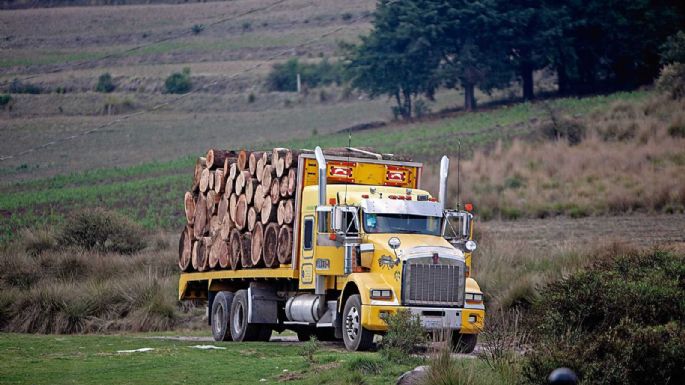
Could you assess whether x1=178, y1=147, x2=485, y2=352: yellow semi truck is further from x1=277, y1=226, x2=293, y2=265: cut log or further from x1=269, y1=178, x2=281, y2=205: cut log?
x1=269, y1=178, x2=281, y2=205: cut log

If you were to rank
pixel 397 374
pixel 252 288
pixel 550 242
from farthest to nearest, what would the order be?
pixel 550 242 → pixel 252 288 → pixel 397 374

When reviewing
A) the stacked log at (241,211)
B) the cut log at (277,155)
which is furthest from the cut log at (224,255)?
the cut log at (277,155)

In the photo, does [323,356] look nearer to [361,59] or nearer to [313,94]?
[361,59]

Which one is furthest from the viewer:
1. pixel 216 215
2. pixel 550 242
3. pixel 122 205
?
pixel 122 205

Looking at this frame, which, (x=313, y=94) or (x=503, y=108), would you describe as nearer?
(x=503, y=108)

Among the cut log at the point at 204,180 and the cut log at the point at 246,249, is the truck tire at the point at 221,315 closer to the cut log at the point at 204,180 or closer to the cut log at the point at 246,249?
the cut log at the point at 246,249

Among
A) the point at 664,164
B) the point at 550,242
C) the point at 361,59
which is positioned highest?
the point at 361,59

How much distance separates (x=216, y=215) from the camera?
27344 millimetres

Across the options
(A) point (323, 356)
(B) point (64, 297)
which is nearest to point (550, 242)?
(B) point (64, 297)

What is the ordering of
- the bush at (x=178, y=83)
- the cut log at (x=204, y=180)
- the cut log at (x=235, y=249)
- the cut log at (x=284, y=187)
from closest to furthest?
1. the cut log at (x=284, y=187)
2. the cut log at (x=235, y=249)
3. the cut log at (x=204, y=180)
4. the bush at (x=178, y=83)

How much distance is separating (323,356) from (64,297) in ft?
45.4

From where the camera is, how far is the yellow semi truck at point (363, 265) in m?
21.4

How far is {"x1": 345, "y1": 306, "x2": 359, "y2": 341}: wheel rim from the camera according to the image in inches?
858

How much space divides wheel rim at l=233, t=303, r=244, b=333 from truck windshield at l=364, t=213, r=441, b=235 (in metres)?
4.73
